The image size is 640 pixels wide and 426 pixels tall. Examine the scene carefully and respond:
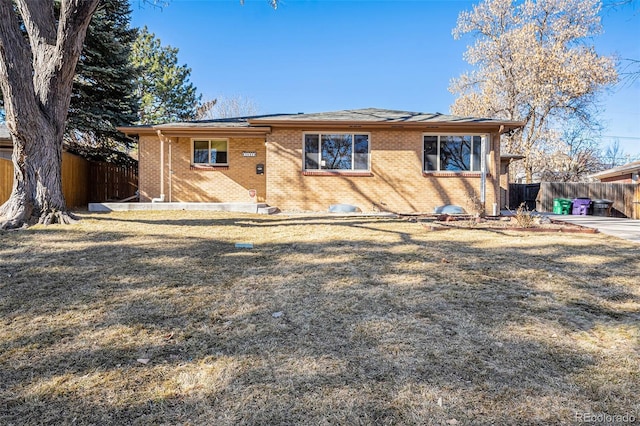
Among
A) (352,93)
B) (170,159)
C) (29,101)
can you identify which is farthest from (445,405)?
(352,93)

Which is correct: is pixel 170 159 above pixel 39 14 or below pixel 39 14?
below

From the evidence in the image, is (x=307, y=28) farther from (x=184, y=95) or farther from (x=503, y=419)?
(x=503, y=419)

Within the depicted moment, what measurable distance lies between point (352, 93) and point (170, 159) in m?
18.9

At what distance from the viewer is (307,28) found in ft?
59.9

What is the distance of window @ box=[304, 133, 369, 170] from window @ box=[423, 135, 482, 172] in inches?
83.6

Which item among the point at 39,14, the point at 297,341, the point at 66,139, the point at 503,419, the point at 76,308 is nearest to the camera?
the point at 503,419

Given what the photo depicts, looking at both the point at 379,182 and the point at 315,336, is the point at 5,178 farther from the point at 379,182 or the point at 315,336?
the point at 315,336

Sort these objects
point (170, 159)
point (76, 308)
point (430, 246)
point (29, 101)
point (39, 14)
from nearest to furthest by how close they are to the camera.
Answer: point (76, 308) → point (430, 246) → point (29, 101) → point (39, 14) → point (170, 159)

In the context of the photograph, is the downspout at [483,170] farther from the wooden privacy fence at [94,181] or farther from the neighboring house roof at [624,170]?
the wooden privacy fence at [94,181]

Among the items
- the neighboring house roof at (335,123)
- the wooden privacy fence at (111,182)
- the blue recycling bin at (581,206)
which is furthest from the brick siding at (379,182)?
the wooden privacy fence at (111,182)

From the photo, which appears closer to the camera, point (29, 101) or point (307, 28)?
point (29, 101)

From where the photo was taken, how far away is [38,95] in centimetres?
768

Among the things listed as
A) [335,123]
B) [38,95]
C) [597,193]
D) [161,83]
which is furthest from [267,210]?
[161,83]

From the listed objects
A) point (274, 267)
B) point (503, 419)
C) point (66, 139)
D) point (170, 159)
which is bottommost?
point (503, 419)
